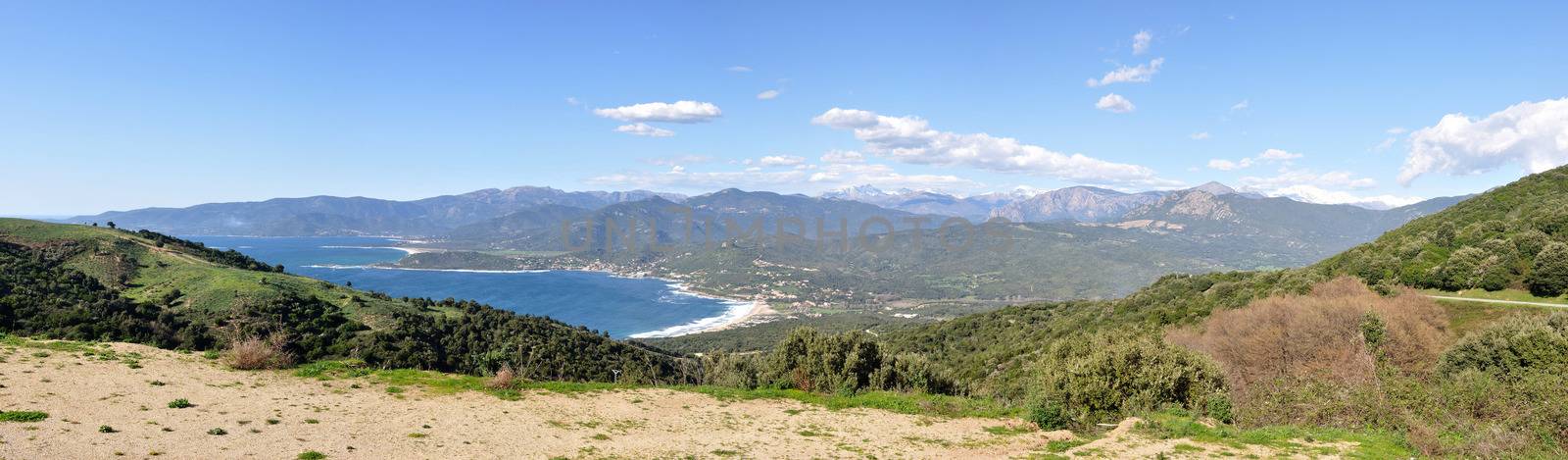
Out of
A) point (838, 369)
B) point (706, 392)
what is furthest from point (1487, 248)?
point (706, 392)

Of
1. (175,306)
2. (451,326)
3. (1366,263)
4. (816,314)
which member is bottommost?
(816,314)

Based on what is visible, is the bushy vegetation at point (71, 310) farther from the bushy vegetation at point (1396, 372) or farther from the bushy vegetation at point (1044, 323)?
the bushy vegetation at point (1396, 372)

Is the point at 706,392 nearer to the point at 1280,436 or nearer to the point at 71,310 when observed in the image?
the point at 1280,436

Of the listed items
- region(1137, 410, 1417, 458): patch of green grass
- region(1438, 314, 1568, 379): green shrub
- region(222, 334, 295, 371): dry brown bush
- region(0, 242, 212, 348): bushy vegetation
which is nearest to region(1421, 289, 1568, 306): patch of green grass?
region(1438, 314, 1568, 379): green shrub

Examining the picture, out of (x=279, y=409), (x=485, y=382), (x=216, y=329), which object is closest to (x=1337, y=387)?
(x=485, y=382)

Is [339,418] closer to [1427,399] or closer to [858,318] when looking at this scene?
[1427,399]

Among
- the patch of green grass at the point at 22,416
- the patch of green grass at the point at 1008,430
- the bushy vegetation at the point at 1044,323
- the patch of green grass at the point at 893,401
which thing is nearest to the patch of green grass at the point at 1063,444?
the patch of green grass at the point at 1008,430
